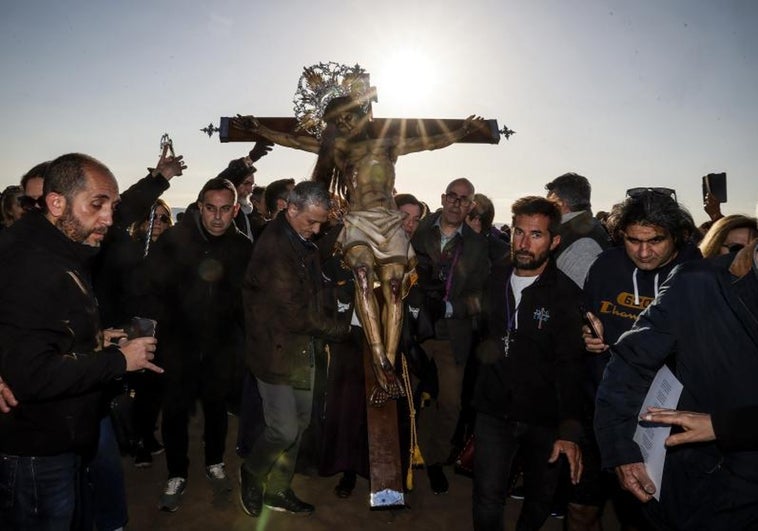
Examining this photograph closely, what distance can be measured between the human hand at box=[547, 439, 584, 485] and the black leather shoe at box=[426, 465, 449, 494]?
1.99m

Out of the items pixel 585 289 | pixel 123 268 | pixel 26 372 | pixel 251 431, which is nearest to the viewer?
pixel 26 372

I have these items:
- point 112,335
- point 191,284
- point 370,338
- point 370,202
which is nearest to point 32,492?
point 112,335

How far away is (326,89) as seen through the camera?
14.9 ft

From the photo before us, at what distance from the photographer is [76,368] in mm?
2119

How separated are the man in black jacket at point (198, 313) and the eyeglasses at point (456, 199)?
7.03ft

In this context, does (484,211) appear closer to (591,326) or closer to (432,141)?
(432,141)

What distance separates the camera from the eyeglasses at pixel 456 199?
5.19 metres

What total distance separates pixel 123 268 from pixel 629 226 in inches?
153

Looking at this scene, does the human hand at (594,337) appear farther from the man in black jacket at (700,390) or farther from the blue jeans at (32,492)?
the blue jeans at (32,492)

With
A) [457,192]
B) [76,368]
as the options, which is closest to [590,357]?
[457,192]

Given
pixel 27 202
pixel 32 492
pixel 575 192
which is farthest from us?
pixel 575 192

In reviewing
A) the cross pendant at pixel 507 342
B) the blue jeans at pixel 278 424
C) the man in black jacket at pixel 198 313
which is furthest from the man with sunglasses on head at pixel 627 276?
the man in black jacket at pixel 198 313

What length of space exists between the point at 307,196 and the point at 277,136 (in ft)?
3.57

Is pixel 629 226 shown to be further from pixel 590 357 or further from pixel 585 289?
pixel 590 357
